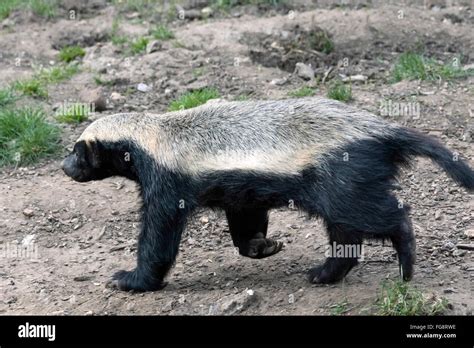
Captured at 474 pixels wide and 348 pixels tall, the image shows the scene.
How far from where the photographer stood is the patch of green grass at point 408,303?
581 centimetres

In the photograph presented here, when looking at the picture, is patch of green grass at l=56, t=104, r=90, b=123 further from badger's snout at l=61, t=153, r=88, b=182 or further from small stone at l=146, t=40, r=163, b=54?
badger's snout at l=61, t=153, r=88, b=182

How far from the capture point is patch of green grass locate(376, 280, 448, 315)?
581 cm

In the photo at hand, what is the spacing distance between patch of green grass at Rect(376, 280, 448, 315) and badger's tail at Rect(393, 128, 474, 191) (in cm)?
90

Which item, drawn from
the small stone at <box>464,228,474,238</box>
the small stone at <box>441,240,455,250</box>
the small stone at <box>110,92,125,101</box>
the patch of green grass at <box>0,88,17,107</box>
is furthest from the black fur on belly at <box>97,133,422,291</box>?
the patch of green grass at <box>0,88,17,107</box>

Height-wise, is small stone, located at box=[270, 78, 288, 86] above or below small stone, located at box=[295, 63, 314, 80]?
below

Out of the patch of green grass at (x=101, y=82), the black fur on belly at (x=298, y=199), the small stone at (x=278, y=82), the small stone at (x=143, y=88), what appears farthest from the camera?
the patch of green grass at (x=101, y=82)

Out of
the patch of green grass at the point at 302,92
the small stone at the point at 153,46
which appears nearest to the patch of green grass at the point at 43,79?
the small stone at the point at 153,46

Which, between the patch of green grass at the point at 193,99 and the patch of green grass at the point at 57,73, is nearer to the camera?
the patch of green grass at the point at 193,99

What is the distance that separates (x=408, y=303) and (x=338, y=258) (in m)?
0.95

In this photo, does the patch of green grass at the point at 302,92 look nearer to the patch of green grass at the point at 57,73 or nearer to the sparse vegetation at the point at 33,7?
the patch of green grass at the point at 57,73

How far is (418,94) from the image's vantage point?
9.65 metres

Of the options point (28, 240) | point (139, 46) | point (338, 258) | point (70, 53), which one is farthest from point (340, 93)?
point (70, 53)

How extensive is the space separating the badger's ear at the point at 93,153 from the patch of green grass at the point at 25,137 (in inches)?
89.1

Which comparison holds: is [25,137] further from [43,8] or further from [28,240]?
[43,8]
